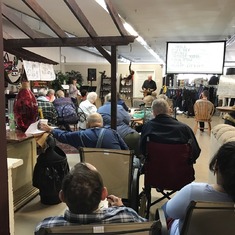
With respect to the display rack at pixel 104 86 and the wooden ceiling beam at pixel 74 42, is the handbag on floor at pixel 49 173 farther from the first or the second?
the display rack at pixel 104 86

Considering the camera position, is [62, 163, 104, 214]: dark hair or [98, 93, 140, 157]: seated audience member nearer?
[62, 163, 104, 214]: dark hair

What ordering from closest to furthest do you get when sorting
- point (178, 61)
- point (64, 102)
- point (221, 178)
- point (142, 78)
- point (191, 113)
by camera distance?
point (221, 178) → point (64, 102) → point (178, 61) → point (142, 78) → point (191, 113)

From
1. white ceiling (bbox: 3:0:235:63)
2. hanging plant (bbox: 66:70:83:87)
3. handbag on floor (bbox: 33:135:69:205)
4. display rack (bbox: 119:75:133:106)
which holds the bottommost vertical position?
handbag on floor (bbox: 33:135:69:205)

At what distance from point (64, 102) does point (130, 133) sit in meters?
2.63

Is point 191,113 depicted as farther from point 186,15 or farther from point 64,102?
point 64,102

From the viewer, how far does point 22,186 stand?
10.7 feet

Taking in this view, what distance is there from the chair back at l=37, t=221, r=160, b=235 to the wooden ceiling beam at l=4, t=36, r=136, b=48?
92.7 inches

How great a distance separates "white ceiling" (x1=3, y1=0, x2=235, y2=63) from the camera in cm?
588

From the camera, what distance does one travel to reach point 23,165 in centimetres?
329

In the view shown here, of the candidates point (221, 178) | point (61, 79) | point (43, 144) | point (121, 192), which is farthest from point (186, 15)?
point (221, 178)

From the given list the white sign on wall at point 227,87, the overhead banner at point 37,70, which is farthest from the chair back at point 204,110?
the overhead banner at point 37,70

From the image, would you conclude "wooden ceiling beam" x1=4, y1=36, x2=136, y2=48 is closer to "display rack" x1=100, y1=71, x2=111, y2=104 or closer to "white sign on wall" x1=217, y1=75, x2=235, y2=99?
"white sign on wall" x1=217, y1=75, x2=235, y2=99

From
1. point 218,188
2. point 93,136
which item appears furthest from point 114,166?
point 218,188

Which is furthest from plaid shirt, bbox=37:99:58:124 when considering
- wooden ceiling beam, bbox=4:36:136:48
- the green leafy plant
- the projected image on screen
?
the projected image on screen
